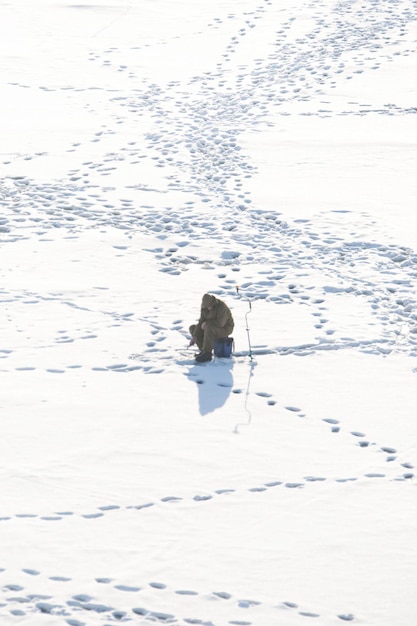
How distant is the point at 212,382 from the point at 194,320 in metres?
1.30

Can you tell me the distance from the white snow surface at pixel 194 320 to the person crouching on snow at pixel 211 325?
0.18 metres

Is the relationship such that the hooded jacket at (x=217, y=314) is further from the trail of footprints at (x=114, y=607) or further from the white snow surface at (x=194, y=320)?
the trail of footprints at (x=114, y=607)

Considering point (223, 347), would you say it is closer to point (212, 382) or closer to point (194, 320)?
point (212, 382)

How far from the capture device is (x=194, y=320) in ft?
34.7

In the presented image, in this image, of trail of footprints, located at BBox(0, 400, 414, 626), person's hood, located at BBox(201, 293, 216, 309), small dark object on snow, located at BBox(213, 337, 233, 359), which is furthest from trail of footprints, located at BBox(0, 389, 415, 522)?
person's hood, located at BBox(201, 293, 216, 309)

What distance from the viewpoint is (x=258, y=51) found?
2005 centimetres

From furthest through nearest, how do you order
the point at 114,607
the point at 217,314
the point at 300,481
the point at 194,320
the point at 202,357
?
the point at 194,320 → the point at 202,357 → the point at 217,314 → the point at 300,481 → the point at 114,607

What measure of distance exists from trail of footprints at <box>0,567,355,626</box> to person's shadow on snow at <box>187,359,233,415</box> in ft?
7.77

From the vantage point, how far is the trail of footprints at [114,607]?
21.3ft

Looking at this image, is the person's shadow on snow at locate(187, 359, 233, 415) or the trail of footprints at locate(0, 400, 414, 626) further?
the person's shadow on snow at locate(187, 359, 233, 415)

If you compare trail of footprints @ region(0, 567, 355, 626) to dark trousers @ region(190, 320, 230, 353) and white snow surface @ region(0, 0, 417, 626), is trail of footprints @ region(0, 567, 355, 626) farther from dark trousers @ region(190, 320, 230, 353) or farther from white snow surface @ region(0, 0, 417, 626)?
dark trousers @ region(190, 320, 230, 353)

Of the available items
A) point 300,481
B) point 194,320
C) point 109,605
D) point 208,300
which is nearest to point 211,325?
point 208,300

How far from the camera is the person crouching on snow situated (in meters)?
9.45

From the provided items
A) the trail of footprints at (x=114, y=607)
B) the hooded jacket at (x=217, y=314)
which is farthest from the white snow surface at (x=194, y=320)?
the hooded jacket at (x=217, y=314)
